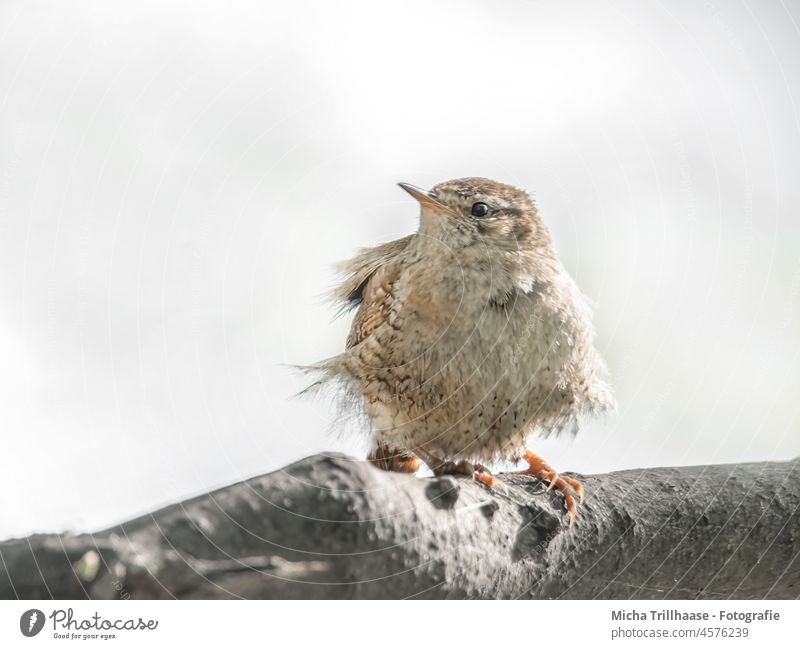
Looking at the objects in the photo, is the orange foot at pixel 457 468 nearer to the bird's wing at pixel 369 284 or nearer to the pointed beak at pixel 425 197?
the bird's wing at pixel 369 284

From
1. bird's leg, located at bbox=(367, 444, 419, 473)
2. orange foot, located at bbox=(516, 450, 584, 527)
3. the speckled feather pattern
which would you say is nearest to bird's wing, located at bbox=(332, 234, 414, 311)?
the speckled feather pattern

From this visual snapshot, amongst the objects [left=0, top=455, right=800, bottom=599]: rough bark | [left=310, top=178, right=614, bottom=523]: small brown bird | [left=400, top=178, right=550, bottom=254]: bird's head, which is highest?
[left=400, top=178, right=550, bottom=254]: bird's head

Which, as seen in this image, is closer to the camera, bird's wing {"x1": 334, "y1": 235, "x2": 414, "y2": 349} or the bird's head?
the bird's head

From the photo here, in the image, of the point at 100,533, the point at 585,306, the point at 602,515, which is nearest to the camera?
the point at 100,533

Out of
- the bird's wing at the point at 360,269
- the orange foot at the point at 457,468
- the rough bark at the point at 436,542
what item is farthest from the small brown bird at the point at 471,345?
the rough bark at the point at 436,542

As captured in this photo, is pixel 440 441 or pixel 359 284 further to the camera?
pixel 359 284

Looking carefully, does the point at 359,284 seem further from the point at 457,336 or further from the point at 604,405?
the point at 604,405

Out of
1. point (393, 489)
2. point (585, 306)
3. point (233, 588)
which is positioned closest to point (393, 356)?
point (585, 306)

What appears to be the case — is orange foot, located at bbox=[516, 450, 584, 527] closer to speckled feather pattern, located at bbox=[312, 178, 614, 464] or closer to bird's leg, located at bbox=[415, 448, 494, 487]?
speckled feather pattern, located at bbox=[312, 178, 614, 464]
